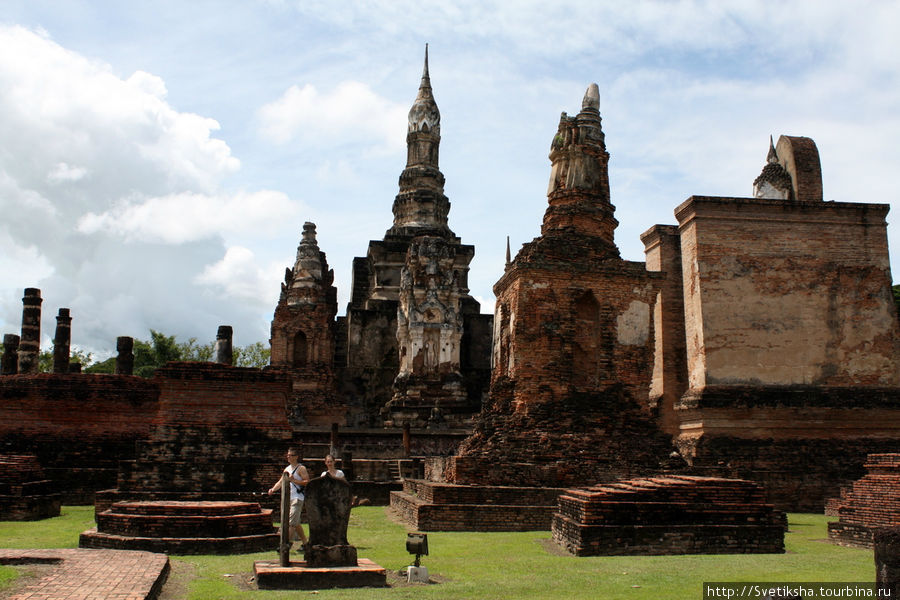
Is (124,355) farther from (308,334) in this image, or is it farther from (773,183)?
(773,183)

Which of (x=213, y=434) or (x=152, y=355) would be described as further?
(x=152, y=355)

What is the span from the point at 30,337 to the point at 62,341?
1183 mm

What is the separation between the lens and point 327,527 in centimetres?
767

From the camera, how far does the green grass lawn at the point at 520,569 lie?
687 centimetres

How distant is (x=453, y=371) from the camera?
91.1ft

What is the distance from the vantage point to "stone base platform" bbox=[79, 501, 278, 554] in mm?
9250

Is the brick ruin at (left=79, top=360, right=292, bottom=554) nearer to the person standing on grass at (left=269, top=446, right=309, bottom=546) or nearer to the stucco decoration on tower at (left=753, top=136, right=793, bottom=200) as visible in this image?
the person standing on grass at (left=269, top=446, right=309, bottom=546)

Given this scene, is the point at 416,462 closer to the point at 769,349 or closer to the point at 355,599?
the point at 769,349

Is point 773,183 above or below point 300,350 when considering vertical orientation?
above

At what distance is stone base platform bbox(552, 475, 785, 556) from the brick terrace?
14.4 ft

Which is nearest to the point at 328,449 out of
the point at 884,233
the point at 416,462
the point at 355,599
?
the point at 416,462

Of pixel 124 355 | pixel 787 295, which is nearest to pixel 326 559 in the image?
pixel 787 295

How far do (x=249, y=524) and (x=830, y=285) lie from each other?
528 inches

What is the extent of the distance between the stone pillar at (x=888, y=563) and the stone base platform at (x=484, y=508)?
21.3 feet
